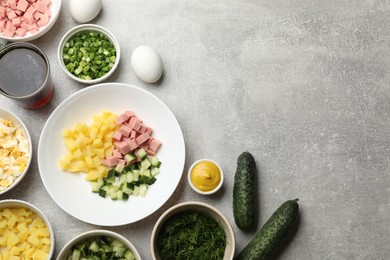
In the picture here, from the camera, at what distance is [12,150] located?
2014 millimetres

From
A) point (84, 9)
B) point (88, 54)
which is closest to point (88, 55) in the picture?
point (88, 54)

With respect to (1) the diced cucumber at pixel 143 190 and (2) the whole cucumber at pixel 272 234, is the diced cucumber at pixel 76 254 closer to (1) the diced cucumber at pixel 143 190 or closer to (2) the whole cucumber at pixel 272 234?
(1) the diced cucumber at pixel 143 190

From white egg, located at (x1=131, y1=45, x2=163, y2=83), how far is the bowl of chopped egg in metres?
0.46

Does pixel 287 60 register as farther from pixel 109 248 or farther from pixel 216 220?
pixel 109 248

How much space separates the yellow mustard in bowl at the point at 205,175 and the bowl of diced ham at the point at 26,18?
0.77 metres

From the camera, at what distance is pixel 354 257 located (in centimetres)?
211

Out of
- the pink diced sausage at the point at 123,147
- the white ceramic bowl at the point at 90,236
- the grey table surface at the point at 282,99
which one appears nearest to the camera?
the white ceramic bowl at the point at 90,236

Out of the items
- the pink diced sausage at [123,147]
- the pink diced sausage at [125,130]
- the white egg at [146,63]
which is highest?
the white egg at [146,63]

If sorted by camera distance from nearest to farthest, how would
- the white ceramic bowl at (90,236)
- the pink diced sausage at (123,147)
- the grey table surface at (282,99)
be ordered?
1. the white ceramic bowl at (90,236)
2. the pink diced sausage at (123,147)
3. the grey table surface at (282,99)

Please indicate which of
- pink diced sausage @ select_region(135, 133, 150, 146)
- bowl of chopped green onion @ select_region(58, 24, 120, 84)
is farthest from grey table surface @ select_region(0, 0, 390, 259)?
pink diced sausage @ select_region(135, 133, 150, 146)

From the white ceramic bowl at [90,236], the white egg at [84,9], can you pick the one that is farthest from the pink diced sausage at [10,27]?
the white ceramic bowl at [90,236]

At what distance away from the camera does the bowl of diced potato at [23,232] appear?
1.95 meters

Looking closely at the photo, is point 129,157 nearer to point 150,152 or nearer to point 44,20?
point 150,152

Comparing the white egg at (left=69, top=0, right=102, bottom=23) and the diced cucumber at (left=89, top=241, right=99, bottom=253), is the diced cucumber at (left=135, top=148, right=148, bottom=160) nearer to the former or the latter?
the diced cucumber at (left=89, top=241, right=99, bottom=253)
